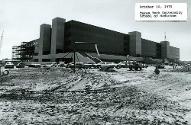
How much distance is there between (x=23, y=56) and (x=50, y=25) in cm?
3840

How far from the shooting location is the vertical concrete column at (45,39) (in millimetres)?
100688

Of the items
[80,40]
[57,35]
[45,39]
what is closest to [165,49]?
[80,40]

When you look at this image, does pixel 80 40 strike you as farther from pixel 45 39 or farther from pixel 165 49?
pixel 165 49

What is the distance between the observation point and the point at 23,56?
131250 mm

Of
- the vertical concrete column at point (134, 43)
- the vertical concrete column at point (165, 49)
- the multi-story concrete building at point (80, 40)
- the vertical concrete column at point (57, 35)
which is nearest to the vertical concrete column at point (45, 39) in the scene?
the multi-story concrete building at point (80, 40)

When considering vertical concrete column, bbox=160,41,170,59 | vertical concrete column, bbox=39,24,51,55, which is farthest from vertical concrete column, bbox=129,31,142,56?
vertical concrete column, bbox=39,24,51,55

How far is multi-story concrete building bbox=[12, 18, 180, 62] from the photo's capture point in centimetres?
9294

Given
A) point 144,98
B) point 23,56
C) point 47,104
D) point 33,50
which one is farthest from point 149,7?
point 23,56

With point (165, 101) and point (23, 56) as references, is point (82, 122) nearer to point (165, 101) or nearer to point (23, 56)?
point (165, 101)

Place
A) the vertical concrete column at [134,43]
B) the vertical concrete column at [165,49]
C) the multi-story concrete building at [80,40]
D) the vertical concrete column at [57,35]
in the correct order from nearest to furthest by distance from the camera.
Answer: the multi-story concrete building at [80,40]
the vertical concrete column at [57,35]
the vertical concrete column at [134,43]
the vertical concrete column at [165,49]

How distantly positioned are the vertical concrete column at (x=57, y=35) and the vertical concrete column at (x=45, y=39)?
7172 millimetres

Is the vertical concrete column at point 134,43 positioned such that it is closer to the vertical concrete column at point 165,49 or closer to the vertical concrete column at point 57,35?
the vertical concrete column at point 165,49

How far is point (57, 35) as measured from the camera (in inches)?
3686

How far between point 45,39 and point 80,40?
17.0 metres
